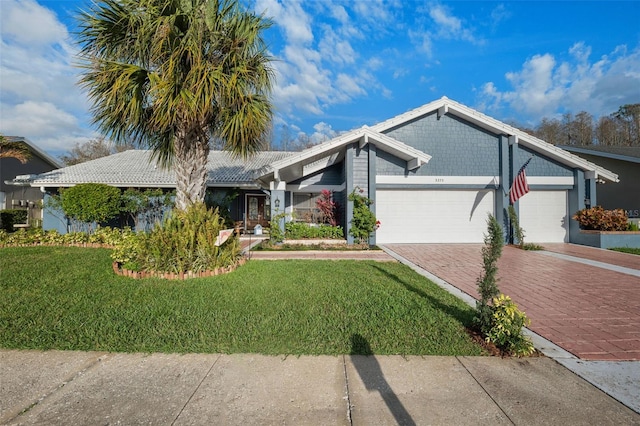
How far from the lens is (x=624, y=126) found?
27.3 metres

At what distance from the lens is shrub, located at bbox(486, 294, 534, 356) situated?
3322 mm

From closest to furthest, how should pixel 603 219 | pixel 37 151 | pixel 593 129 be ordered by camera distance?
1. pixel 603 219
2. pixel 37 151
3. pixel 593 129

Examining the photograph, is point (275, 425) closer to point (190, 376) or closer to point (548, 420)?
point (190, 376)

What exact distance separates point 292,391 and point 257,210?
45.1 feet

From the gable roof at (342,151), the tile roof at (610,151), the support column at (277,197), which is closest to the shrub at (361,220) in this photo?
the gable roof at (342,151)

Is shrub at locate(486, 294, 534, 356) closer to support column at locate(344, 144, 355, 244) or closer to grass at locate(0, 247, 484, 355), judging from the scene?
grass at locate(0, 247, 484, 355)

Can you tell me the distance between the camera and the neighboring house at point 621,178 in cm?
1512

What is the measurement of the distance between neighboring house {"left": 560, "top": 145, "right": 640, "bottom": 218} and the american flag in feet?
26.8

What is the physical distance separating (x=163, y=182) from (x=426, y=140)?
12310mm

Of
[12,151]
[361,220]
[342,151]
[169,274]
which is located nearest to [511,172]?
[361,220]

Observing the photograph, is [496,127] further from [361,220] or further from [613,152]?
[613,152]

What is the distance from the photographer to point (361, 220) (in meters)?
11.1

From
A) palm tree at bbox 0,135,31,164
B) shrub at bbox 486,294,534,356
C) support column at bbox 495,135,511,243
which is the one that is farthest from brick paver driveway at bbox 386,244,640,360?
palm tree at bbox 0,135,31,164

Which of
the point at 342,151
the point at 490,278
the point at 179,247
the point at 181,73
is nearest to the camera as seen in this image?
the point at 490,278
